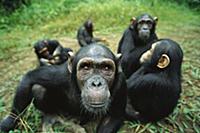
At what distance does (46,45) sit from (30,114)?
2306 mm

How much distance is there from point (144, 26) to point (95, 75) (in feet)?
8.20

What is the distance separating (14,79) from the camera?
5.99m

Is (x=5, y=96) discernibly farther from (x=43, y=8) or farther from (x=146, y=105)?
(x=43, y=8)

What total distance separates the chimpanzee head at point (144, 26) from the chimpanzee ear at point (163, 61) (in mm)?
1391

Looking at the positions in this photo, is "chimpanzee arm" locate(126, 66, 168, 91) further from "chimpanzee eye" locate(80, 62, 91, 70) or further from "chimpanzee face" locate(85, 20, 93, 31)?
"chimpanzee face" locate(85, 20, 93, 31)

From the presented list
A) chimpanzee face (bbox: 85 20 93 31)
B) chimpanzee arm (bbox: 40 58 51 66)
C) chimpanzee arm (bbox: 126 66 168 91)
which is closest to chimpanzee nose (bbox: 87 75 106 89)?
chimpanzee arm (bbox: 126 66 168 91)

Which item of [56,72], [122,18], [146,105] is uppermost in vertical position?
[56,72]

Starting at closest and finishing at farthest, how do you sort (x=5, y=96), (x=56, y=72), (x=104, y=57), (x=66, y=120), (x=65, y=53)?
1. (x=104, y=57)
2. (x=56, y=72)
3. (x=66, y=120)
4. (x=5, y=96)
5. (x=65, y=53)

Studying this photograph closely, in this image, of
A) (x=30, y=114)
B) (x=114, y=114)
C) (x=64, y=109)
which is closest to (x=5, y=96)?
(x=30, y=114)

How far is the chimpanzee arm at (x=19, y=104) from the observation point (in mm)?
4301

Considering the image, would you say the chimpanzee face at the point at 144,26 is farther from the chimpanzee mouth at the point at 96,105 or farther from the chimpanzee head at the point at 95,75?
the chimpanzee mouth at the point at 96,105

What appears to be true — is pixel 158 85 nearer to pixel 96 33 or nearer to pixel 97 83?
pixel 97 83

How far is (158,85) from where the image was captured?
15.1 feet

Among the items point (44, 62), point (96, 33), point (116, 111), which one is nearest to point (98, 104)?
point (116, 111)
